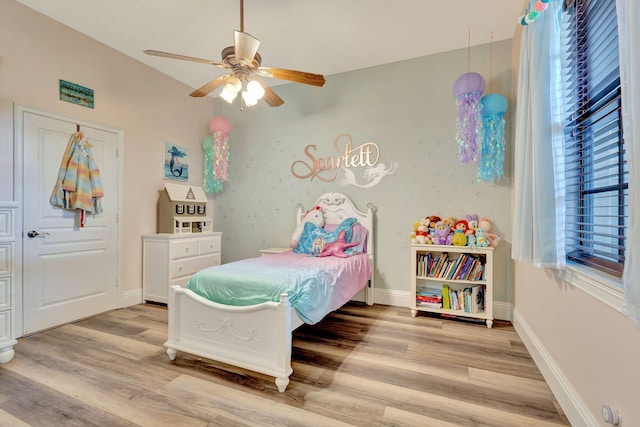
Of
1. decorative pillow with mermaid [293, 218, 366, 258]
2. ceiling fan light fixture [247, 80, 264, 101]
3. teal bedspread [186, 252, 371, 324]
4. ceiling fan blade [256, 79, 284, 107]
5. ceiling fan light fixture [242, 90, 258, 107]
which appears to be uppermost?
ceiling fan blade [256, 79, 284, 107]

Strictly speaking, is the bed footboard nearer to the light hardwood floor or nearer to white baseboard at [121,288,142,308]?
the light hardwood floor

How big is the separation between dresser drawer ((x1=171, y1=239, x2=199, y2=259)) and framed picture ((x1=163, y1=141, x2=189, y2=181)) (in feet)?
3.17

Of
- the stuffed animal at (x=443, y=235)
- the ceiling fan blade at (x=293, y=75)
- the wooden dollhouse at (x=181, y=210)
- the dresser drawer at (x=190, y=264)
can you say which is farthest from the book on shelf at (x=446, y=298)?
the wooden dollhouse at (x=181, y=210)

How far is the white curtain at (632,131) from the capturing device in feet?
2.78

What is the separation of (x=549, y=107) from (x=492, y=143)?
1.13 meters

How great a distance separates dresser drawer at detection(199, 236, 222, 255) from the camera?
3.81m

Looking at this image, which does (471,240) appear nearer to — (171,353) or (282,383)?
(282,383)

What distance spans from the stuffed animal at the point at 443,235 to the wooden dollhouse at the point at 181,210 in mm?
2927

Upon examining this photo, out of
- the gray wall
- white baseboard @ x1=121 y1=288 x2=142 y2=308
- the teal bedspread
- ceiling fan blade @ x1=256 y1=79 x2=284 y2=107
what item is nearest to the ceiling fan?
ceiling fan blade @ x1=256 y1=79 x2=284 y2=107

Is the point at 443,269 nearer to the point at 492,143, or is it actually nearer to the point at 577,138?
the point at 492,143

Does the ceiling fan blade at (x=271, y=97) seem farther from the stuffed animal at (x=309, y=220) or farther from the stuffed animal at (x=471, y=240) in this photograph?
the stuffed animal at (x=471, y=240)

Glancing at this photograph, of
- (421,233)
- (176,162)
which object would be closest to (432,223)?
(421,233)

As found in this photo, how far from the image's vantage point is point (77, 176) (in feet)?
9.30

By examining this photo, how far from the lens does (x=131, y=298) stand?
11.2ft
